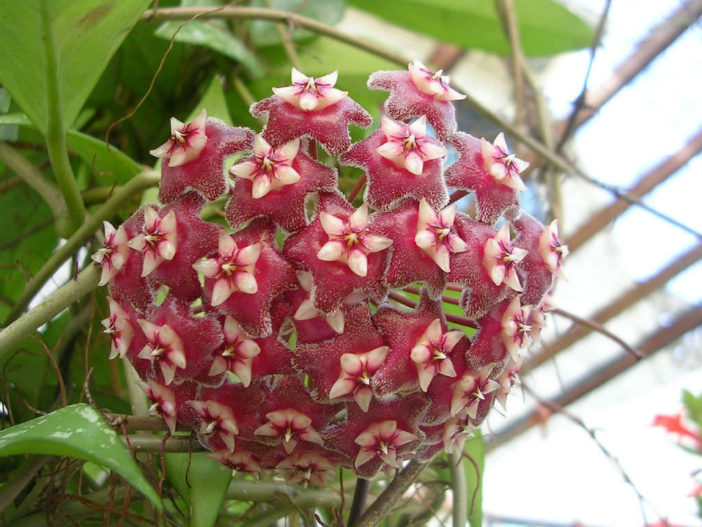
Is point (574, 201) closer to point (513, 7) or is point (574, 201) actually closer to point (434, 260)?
point (513, 7)

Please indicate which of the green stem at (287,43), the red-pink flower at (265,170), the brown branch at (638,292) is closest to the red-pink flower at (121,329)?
the red-pink flower at (265,170)

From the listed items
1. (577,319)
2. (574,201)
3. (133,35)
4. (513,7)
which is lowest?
(577,319)

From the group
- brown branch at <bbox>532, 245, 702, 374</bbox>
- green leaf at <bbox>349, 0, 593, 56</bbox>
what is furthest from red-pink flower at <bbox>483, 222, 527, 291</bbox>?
brown branch at <bbox>532, 245, 702, 374</bbox>

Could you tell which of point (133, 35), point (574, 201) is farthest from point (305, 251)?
point (574, 201)

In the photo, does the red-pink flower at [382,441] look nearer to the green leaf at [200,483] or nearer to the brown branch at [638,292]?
the green leaf at [200,483]

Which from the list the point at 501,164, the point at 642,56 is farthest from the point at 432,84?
the point at 642,56

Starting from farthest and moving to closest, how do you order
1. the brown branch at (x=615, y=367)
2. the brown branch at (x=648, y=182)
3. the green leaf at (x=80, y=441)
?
the brown branch at (x=615, y=367) < the brown branch at (x=648, y=182) < the green leaf at (x=80, y=441)

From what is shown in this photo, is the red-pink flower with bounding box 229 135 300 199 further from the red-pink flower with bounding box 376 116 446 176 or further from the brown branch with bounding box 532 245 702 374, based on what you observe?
the brown branch with bounding box 532 245 702 374
